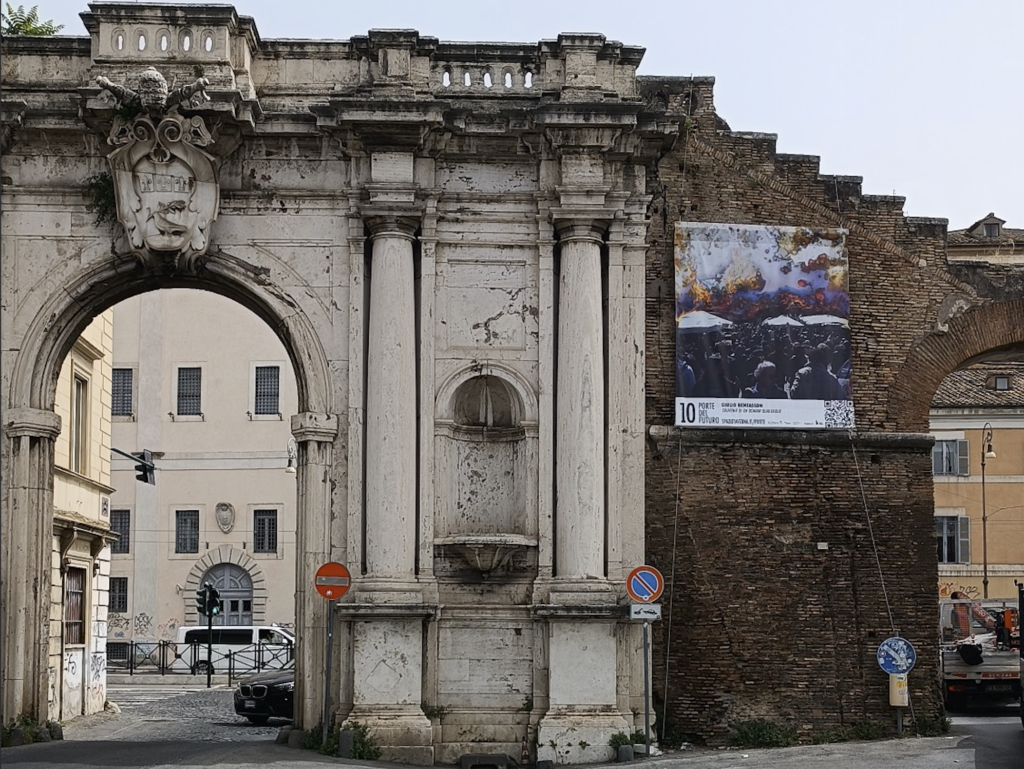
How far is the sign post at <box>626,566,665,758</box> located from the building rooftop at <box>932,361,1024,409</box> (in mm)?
35593

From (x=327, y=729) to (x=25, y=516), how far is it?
454 cm

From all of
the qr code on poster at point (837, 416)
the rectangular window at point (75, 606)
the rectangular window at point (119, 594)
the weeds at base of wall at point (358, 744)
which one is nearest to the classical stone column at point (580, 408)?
the weeds at base of wall at point (358, 744)

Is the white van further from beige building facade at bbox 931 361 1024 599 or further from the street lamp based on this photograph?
the street lamp

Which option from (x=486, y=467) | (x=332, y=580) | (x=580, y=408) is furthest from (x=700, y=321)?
(x=332, y=580)

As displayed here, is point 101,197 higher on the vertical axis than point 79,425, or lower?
higher

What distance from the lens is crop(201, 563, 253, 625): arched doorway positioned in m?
54.3

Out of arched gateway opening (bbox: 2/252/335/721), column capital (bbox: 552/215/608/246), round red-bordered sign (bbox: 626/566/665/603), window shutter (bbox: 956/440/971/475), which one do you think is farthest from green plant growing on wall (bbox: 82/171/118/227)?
window shutter (bbox: 956/440/971/475)

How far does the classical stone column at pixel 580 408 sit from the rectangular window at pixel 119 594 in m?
35.8

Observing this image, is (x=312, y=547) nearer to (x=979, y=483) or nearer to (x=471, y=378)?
(x=471, y=378)

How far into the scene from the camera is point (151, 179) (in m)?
21.4

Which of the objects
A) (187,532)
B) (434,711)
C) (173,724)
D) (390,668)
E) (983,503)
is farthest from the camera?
(187,532)

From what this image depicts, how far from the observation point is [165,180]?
21.5m

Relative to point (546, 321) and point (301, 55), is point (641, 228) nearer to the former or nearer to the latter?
point (546, 321)

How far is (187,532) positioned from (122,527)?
6.84 ft
